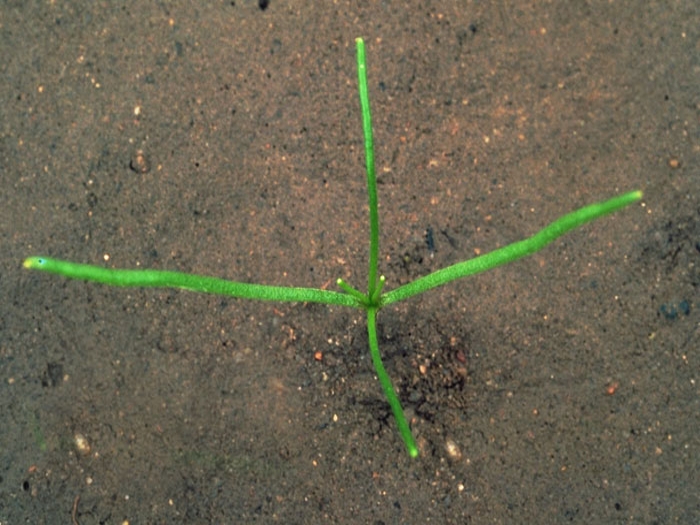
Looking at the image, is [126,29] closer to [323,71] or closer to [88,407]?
[323,71]

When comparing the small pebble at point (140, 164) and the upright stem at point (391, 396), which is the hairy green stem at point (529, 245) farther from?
the small pebble at point (140, 164)

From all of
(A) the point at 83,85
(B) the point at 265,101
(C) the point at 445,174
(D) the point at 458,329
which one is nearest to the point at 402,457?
(D) the point at 458,329

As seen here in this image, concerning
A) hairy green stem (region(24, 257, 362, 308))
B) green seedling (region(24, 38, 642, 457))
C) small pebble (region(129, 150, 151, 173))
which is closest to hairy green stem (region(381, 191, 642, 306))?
green seedling (region(24, 38, 642, 457))

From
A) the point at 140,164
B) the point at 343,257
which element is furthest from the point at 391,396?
the point at 140,164

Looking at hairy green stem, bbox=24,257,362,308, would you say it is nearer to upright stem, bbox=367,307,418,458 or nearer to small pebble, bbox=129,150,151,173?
upright stem, bbox=367,307,418,458

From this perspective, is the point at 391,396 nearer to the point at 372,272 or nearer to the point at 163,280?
the point at 372,272

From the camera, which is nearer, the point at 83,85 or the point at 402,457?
the point at 402,457

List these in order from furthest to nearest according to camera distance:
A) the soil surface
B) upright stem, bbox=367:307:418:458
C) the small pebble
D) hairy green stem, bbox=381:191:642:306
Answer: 1. the small pebble
2. the soil surface
3. upright stem, bbox=367:307:418:458
4. hairy green stem, bbox=381:191:642:306

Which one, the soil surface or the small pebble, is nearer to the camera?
the soil surface
